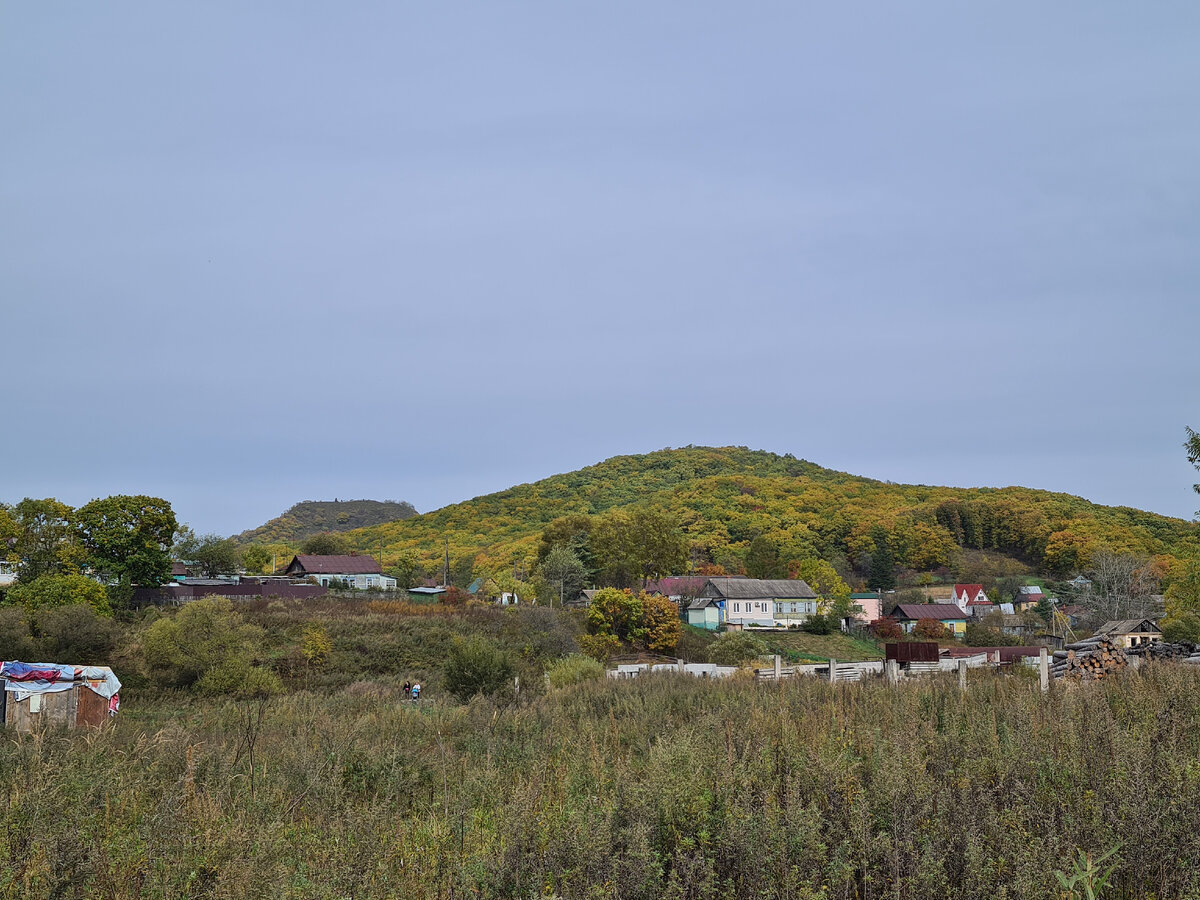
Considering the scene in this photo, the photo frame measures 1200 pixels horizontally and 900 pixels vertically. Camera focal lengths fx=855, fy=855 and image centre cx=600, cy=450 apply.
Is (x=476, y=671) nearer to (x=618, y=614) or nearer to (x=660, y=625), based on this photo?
(x=618, y=614)

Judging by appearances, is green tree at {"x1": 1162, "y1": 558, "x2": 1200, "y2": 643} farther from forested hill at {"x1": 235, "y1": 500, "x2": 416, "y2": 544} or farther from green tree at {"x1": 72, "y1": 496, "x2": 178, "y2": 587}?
forested hill at {"x1": 235, "y1": 500, "x2": 416, "y2": 544}

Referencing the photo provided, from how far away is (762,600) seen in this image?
236 ft

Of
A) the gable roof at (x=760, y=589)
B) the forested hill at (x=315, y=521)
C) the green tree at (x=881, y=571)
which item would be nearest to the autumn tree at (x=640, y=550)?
the gable roof at (x=760, y=589)

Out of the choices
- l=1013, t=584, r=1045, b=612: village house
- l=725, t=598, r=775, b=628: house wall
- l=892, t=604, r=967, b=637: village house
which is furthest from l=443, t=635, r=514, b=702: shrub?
l=1013, t=584, r=1045, b=612: village house

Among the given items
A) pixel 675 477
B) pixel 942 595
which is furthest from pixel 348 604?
pixel 675 477

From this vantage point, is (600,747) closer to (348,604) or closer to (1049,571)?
(348,604)

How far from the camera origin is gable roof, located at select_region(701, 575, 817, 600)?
236ft

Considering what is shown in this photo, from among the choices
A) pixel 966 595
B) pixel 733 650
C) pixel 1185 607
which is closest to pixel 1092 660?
pixel 1185 607

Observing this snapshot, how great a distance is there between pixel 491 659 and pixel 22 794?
59.3ft

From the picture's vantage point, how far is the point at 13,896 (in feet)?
13.3

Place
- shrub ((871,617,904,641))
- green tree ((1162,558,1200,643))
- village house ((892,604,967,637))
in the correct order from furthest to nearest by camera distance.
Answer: village house ((892,604,967,637)) < shrub ((871,617,904,641)) < green tree ((1162,558,1200,643))

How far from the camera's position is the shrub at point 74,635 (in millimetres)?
33656

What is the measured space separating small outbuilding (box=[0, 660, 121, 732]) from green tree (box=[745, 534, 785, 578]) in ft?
239

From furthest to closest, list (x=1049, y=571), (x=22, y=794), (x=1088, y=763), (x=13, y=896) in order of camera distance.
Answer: (x=1049, y=571) → (x=1088, y=763) → (x=22, y=794) → (x=13, y=896)
